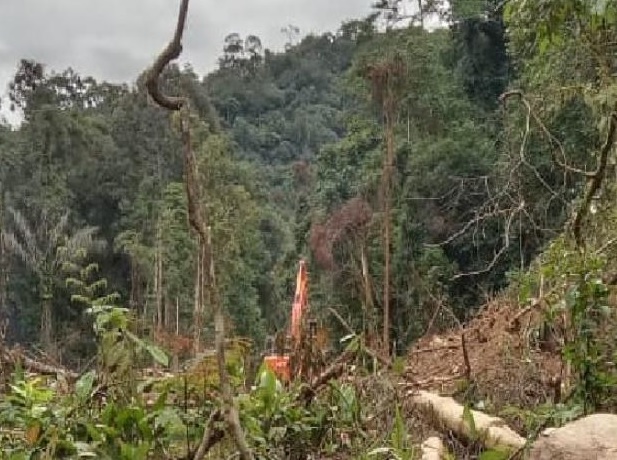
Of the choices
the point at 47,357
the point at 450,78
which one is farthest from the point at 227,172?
the point at 47,357

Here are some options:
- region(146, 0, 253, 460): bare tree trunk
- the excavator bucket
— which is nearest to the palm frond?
Result: the excavator bucket

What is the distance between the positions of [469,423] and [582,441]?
2.93 ft

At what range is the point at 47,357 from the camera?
155 inches

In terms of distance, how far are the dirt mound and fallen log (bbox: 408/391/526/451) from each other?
0.37 feet

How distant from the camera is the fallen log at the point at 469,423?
3806 millimetres

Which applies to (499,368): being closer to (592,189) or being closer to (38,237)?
(592,189)

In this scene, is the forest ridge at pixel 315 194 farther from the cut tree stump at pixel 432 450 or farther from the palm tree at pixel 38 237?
the cut tree stump at pixel 432 450

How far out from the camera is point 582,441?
2658 mm

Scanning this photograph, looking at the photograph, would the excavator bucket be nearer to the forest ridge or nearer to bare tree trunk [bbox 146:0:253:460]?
bare tree trunk [bbox 146:0:253:460]

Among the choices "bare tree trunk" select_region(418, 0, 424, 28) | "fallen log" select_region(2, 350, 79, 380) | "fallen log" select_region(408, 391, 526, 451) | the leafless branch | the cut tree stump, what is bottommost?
"fallen log" select_region(408, 391, 526, 451)

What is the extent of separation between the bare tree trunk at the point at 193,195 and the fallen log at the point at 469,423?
1.49 meters

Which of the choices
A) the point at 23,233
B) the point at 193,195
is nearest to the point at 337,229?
the point at 23,233

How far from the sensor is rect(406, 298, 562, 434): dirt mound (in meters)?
4.97

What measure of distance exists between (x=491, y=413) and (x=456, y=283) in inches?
514
